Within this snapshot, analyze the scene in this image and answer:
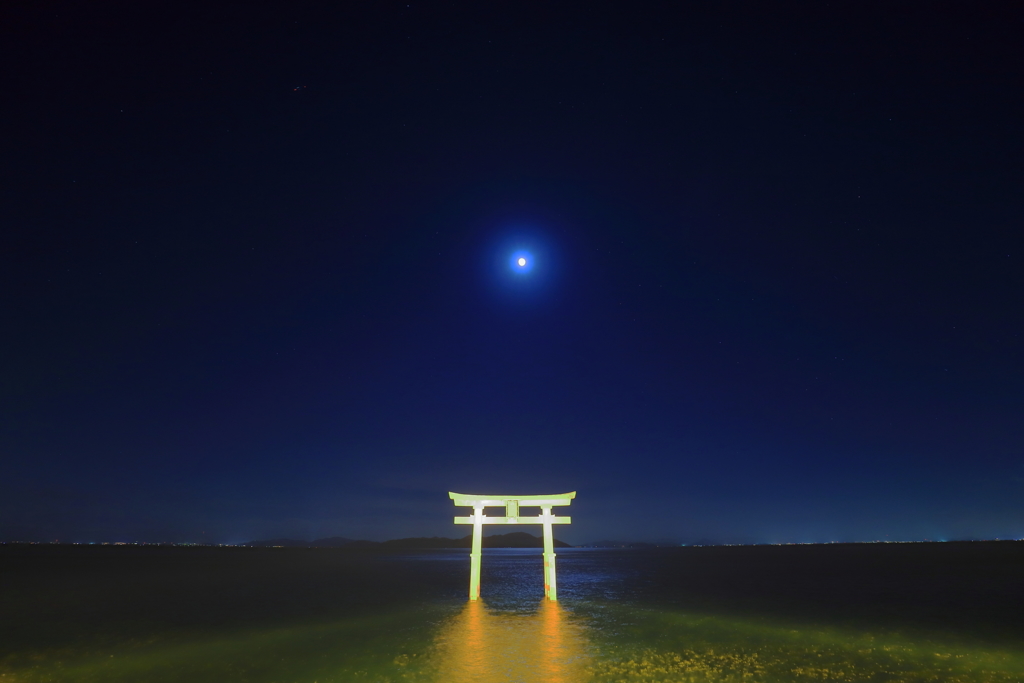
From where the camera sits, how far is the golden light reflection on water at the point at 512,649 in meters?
10.8

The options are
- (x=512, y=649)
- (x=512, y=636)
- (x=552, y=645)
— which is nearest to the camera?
(x=512, y=649)

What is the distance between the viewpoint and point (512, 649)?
1280cm

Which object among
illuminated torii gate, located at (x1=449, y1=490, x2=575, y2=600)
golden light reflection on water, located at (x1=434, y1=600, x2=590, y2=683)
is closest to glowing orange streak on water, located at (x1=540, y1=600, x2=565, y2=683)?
→ golden light reflection on water, located at (x1=434, y1=600, x2=590, y2=683)

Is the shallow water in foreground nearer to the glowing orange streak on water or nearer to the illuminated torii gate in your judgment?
the glowing orange streak on water

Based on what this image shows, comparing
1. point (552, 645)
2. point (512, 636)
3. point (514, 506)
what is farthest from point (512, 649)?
point (514, 506)

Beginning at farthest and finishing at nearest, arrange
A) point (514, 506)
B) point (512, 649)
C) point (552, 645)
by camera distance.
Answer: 1. point (514, 506)
2. point (552, 645)
3. point (512, 649)

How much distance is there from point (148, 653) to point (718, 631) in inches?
588

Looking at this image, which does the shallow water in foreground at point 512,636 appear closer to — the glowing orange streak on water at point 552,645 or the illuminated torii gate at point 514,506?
the glowing orange streak on water at point 552,645

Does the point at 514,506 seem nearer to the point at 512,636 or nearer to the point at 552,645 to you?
the point at 512,636

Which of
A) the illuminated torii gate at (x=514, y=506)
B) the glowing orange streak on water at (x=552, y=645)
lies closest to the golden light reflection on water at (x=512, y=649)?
the glowing orange streak on water at (x=552, y=645)

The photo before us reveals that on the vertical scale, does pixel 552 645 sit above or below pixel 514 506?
below

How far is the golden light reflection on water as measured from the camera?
1078cm

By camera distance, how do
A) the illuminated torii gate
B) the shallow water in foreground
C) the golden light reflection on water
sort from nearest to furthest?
the golden light reflection on water → the shallow water in foreground → the illuminated torii gate

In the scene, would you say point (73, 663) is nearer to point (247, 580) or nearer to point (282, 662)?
point (282, 662)
